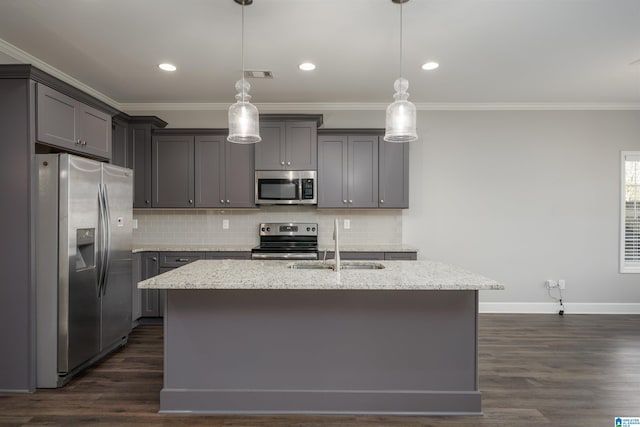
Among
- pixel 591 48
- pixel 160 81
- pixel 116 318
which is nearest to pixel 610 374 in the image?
pixel 591 48

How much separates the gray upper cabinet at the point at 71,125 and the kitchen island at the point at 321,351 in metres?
1.49

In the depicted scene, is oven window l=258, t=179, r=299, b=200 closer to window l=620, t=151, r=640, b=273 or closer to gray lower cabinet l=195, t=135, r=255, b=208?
gray lower cabinet l=195, t=135, r=255, b=208

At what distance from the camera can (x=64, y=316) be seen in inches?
105

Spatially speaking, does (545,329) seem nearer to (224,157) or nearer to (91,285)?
(224,157)

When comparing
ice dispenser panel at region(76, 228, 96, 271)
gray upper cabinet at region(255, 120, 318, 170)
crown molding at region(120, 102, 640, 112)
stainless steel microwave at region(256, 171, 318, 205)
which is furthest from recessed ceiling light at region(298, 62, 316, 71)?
ice dispenser panel at region(76, 228, 96, 271)

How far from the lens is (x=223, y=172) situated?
14.5 ft

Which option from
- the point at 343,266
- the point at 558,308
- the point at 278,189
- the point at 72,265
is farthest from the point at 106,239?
the point at 558,308

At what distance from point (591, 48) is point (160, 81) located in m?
4.09

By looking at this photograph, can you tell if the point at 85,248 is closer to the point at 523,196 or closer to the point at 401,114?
the point at 401,114

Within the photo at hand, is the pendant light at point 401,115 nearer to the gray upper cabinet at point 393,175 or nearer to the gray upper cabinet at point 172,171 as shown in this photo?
the gray upper cabinet at point 393,175

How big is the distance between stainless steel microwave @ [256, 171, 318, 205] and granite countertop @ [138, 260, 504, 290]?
6.21ft

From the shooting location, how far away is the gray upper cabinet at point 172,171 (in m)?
4.43

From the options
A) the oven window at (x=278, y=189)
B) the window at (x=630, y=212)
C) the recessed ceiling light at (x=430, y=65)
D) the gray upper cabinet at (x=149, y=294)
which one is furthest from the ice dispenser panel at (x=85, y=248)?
the window at (x=630, y=212)

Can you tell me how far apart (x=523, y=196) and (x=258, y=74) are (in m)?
3.61
